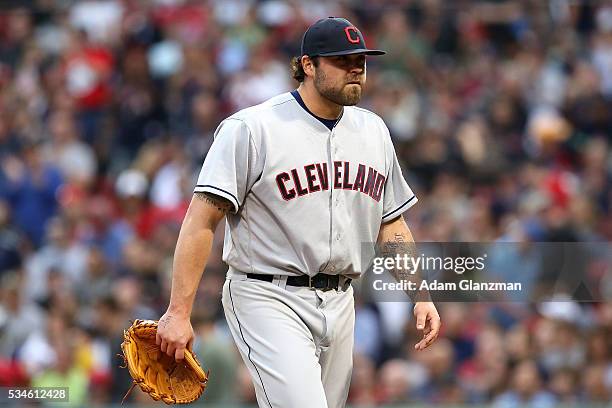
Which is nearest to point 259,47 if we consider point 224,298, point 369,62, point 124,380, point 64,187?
Result: point 369,62

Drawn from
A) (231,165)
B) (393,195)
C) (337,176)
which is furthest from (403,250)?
(231,165)

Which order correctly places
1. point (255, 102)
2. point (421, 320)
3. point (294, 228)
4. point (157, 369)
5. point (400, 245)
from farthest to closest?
1. point (255, 102)
2. point (400, 245)
3. point (421, 320)
4. point (157, 369)
5. point (294, 228)

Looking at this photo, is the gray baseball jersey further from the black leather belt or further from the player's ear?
the player's ear

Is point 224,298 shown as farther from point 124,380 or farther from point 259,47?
point 259,47

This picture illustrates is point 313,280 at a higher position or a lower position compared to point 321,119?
lower

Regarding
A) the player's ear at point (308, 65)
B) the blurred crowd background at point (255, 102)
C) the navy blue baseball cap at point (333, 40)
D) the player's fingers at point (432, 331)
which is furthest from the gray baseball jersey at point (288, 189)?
the blurred crowd background at point (255, 102)

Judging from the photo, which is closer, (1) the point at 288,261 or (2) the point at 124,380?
(1) the point at 288,261

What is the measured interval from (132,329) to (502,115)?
683 cm

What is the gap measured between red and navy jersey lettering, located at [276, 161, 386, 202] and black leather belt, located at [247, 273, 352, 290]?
0.95ft

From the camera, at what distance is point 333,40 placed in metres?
4.40

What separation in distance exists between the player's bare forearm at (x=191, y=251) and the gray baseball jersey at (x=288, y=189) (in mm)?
68

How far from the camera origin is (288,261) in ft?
14.4

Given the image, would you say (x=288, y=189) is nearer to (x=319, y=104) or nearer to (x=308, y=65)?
(x=319, y=104)

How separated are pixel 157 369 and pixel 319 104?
1141 millimetres
